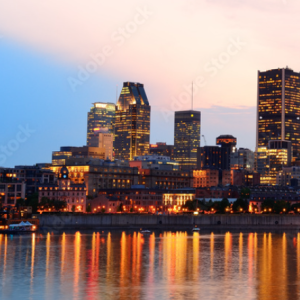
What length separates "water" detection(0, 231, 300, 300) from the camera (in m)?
78.0

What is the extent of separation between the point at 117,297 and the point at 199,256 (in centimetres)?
4507

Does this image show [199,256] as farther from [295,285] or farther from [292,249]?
[295,285]

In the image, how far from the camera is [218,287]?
82188 mm

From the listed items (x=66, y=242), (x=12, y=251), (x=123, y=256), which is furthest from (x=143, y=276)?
(x=66, y=242)

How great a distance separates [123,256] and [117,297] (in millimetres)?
40987

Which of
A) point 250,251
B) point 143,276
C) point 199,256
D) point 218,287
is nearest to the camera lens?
point 218,287

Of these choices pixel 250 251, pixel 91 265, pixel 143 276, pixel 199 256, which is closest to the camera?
pixel 143 276

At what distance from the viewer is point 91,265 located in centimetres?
10181

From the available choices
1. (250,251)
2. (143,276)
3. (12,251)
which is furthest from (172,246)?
(143,276)

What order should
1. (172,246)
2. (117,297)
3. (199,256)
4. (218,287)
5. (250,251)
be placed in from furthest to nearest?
(172,246)
(250,251)
(199,256)
(218,287)
(117,297)

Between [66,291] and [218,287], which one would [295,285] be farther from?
[66,291]

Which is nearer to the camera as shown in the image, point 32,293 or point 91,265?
point 32,293

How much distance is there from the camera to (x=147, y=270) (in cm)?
9731

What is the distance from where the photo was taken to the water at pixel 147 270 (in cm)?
7800
